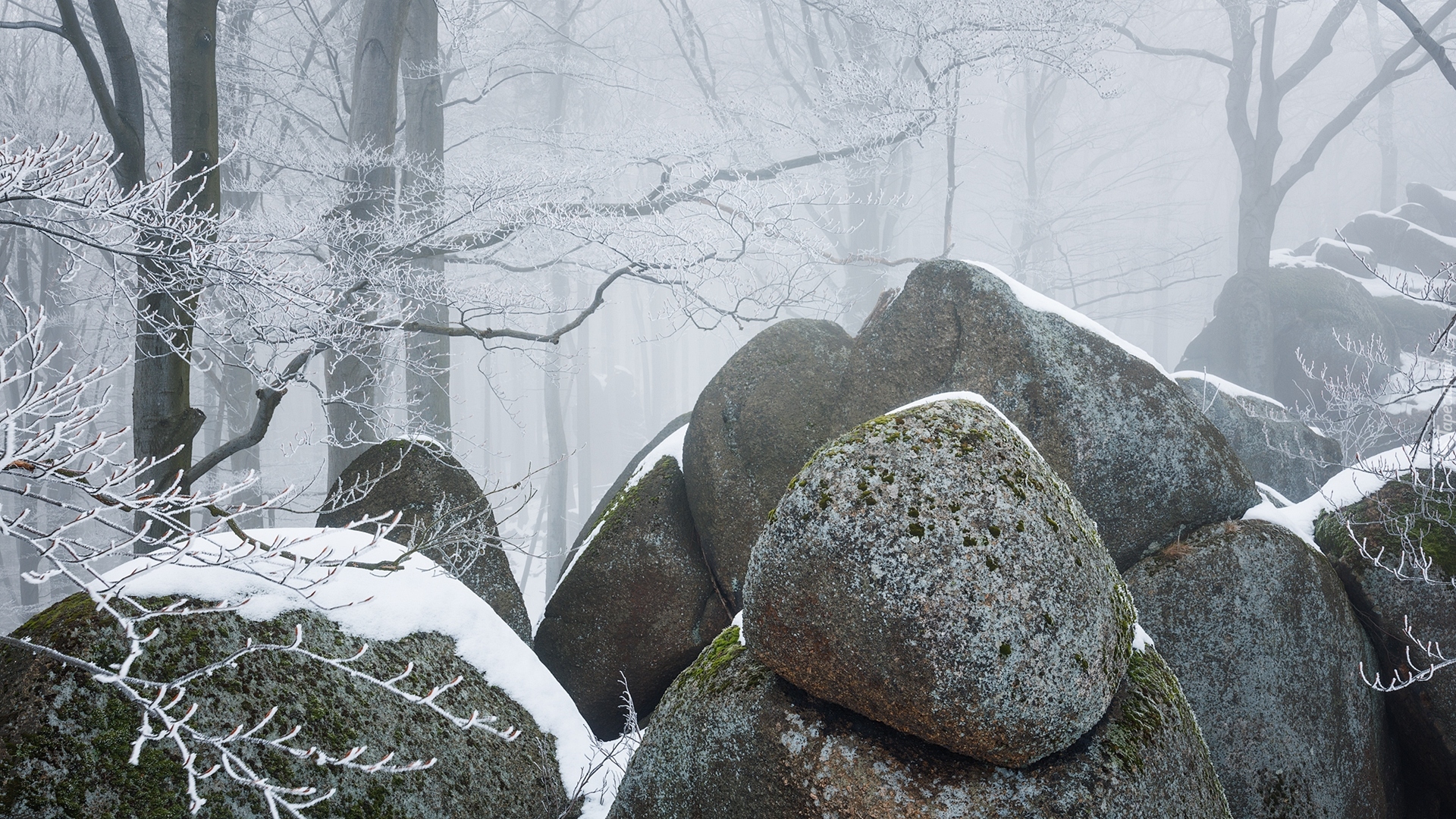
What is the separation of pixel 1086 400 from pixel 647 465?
10.1 ft

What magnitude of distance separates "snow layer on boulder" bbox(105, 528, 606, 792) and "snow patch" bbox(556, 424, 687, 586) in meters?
1.71

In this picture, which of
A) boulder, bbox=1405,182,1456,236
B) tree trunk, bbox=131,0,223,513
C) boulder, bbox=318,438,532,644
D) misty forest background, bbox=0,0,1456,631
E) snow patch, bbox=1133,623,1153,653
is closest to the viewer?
snow patch, bbox=1133,623,1153,653

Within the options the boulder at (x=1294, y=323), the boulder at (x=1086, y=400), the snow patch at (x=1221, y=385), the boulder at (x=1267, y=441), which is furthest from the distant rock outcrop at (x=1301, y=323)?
the boulder at (x=1086, y=400)

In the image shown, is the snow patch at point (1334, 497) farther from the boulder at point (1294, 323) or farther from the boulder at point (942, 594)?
the boulder at point (1294, 323)

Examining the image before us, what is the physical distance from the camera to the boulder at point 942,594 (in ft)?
7.06

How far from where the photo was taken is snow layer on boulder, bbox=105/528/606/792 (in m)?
2.70

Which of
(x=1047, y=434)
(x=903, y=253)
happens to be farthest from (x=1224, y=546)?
(x=903, y=253)

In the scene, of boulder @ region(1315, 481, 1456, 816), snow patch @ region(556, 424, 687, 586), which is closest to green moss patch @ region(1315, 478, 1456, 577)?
boulder @ region(1315, 481, 1456, 816)

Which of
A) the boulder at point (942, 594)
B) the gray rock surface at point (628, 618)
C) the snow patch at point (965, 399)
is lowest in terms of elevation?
the gray rock surface at point (628, 618)

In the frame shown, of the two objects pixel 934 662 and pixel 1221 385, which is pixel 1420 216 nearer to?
pixel 1221 385

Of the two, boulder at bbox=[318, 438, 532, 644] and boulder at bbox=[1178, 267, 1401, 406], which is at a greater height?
boulder at bbox=[1178, 267, 1401, 406]

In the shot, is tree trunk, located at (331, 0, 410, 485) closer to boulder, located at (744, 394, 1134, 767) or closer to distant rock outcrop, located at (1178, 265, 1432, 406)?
boulder, located at (744, 394, 1134, 767)

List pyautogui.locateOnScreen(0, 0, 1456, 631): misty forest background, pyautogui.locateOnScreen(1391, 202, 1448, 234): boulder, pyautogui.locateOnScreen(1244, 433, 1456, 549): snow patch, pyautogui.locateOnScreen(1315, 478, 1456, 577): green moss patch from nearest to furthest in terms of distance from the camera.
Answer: pyautogui.locateOnScreen(1315, 478, 1456, 577): green moss patch, pyautogui.locateOnScreen(1244, 433, 1456, 549): snow patch, pyautogui.locateOnScreen(0, 0, 1456, 631): misty forest background, pyautogui.locateOnScreen(1391, 202, 1448, 234): boulder

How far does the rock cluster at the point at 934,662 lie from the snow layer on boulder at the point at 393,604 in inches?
45.4
